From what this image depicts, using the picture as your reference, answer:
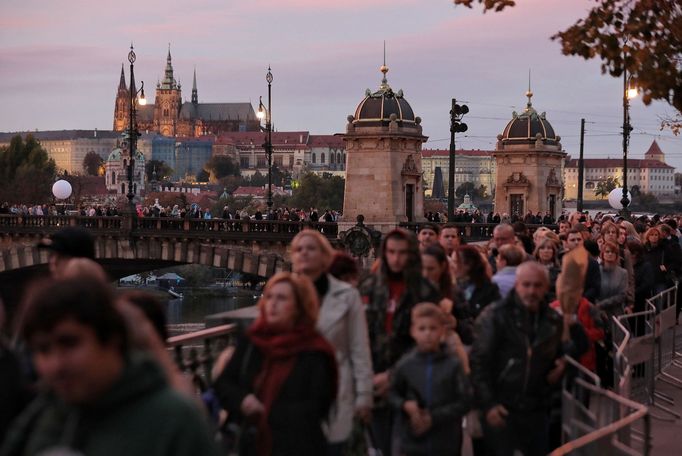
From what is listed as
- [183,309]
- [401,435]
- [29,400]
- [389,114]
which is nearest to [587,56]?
[401,435]

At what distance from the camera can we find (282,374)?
586cm

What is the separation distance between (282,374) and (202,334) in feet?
4.13


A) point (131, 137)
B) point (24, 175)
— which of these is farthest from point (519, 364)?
point (24, 175)

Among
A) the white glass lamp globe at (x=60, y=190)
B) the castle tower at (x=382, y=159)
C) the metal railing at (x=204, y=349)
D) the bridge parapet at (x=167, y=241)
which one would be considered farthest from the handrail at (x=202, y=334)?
the white glass lamp globe at (x=60, y=190)

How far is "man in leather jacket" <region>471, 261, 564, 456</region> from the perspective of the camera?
7.03 m

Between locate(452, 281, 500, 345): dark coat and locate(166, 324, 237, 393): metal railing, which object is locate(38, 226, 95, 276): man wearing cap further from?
locate(452, 281, 500, 345): dark coat

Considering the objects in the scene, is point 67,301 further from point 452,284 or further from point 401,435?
point 452,284

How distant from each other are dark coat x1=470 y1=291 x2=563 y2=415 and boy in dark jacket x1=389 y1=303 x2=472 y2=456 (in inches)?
11.3

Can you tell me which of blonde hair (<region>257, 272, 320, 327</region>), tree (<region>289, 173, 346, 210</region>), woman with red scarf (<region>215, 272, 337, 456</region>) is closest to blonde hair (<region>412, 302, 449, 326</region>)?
woman with red scarf (<region>215, 272, 337, 456</region>)

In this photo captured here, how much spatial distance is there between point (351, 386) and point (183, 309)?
81990mm

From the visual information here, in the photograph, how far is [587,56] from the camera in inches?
343

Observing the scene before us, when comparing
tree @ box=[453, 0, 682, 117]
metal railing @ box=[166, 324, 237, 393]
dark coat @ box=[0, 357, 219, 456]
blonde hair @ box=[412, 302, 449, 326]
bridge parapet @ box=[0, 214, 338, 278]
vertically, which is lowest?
bridge parapet @ box=[0, 214, 338, 278]

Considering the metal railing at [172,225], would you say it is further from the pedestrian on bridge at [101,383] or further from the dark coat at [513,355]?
the pedestrian on bridge at [101,383]

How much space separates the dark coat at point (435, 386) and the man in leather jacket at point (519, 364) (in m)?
0.27
